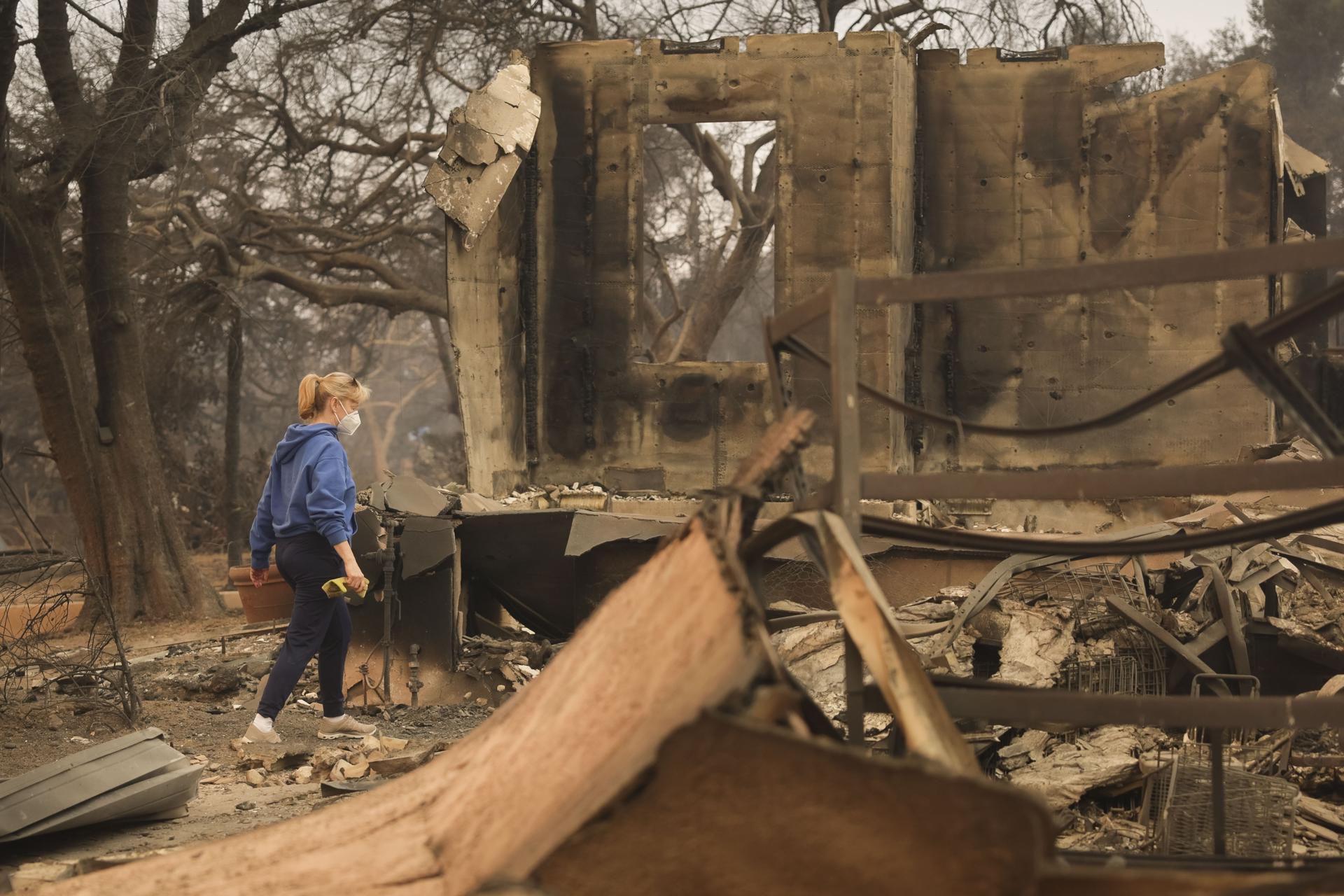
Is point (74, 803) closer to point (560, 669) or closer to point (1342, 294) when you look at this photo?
point (560, 669)

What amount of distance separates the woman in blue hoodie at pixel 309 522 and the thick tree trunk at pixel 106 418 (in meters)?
5.86

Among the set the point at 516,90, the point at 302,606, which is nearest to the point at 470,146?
the point at 516,90

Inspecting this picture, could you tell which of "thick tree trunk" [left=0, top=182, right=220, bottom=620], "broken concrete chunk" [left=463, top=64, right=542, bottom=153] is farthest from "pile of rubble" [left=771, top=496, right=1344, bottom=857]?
"thick tree trunk" [left=0, top=182, right=220, bottom=620]

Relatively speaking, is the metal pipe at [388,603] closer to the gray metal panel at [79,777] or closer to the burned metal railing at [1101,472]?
the gray metal panel at [79,777]

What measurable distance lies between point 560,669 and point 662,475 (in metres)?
8.76

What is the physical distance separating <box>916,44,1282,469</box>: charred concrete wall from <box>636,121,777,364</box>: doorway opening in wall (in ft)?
9.94

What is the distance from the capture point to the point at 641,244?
11.8 metres

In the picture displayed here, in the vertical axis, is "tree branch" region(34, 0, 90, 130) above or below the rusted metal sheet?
above

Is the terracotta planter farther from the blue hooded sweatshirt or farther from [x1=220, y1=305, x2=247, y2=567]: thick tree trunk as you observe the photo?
[x1=220, y1=305, x2=247, y2=567]: thick tree trunk

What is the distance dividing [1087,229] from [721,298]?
28.9ft

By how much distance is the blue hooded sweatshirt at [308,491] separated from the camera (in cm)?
612

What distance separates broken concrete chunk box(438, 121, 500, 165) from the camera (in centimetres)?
1024

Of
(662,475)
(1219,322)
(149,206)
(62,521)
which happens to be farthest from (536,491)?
(62,521)

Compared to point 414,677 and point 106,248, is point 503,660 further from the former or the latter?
point 106,248
